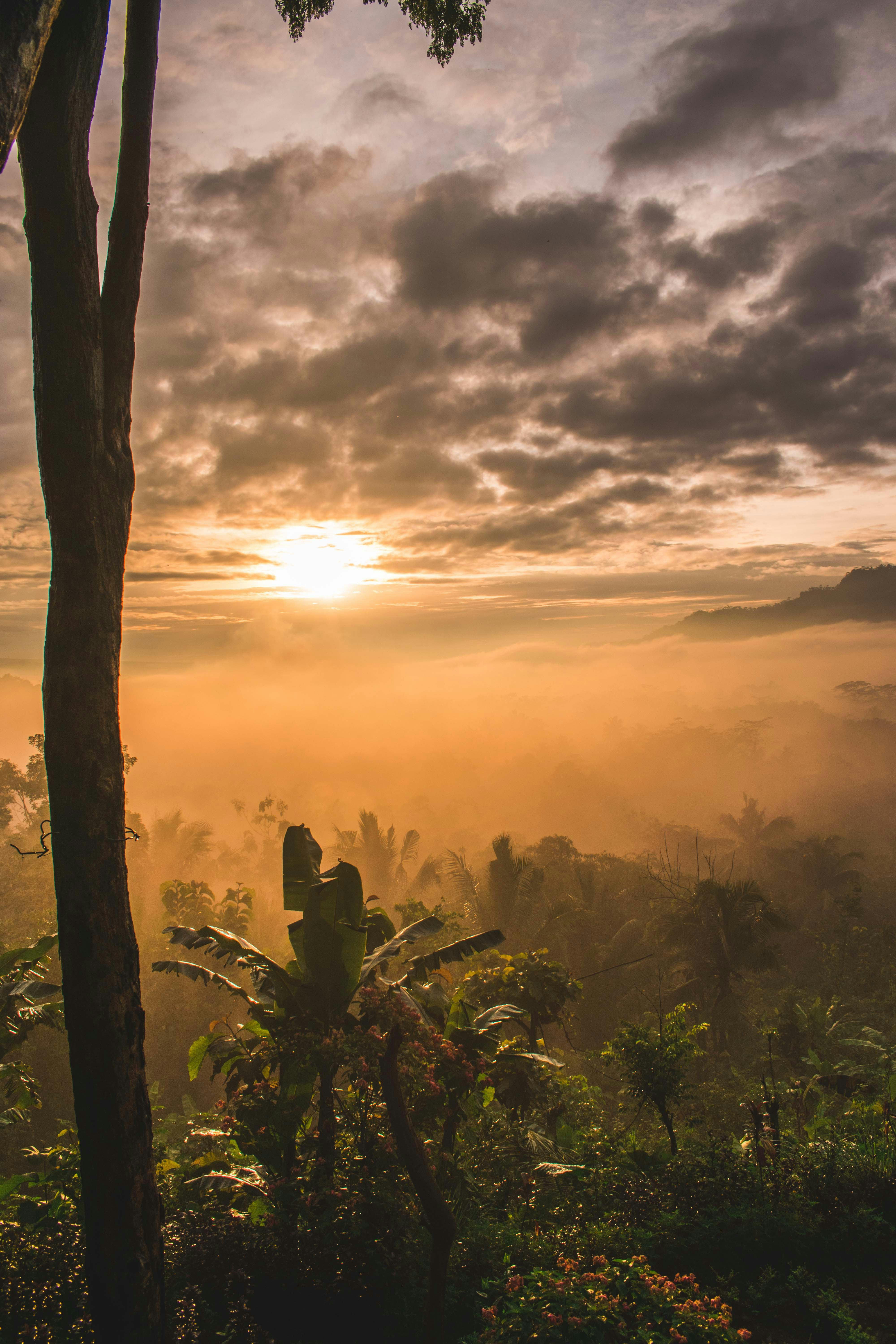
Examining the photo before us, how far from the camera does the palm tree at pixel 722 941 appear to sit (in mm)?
24984

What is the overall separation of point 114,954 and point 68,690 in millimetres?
1491

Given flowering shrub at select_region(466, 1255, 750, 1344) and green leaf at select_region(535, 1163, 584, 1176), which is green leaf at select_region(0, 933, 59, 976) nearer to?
flowering shrub at select_region(466, 1255, 750, 1344)

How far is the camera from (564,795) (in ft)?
309

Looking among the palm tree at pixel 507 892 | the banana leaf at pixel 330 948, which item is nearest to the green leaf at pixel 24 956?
the banana leaf at pixel 330 948

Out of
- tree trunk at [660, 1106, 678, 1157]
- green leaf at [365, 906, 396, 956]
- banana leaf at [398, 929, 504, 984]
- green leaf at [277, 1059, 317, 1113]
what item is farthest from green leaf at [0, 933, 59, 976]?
tree trunk at [660, 1106, 678, 1157]

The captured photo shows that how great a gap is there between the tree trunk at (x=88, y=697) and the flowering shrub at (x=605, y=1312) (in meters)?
1.91

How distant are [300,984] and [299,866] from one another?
1.12m

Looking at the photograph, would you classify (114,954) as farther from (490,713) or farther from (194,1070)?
(490,713)

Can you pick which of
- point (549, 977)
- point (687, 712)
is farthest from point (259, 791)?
point (549, 977)

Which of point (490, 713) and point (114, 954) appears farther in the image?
point (490, 713)

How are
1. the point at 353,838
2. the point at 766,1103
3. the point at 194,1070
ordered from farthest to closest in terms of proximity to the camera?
the point at 353,838
the point at 766,1103
the point at 194,1070

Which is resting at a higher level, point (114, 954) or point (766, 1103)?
point (114, 954)

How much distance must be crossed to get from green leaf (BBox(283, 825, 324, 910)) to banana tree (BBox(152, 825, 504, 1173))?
0.5 inches

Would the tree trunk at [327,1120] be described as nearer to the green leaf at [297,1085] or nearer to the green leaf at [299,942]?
the green leaf at [297,1085]
